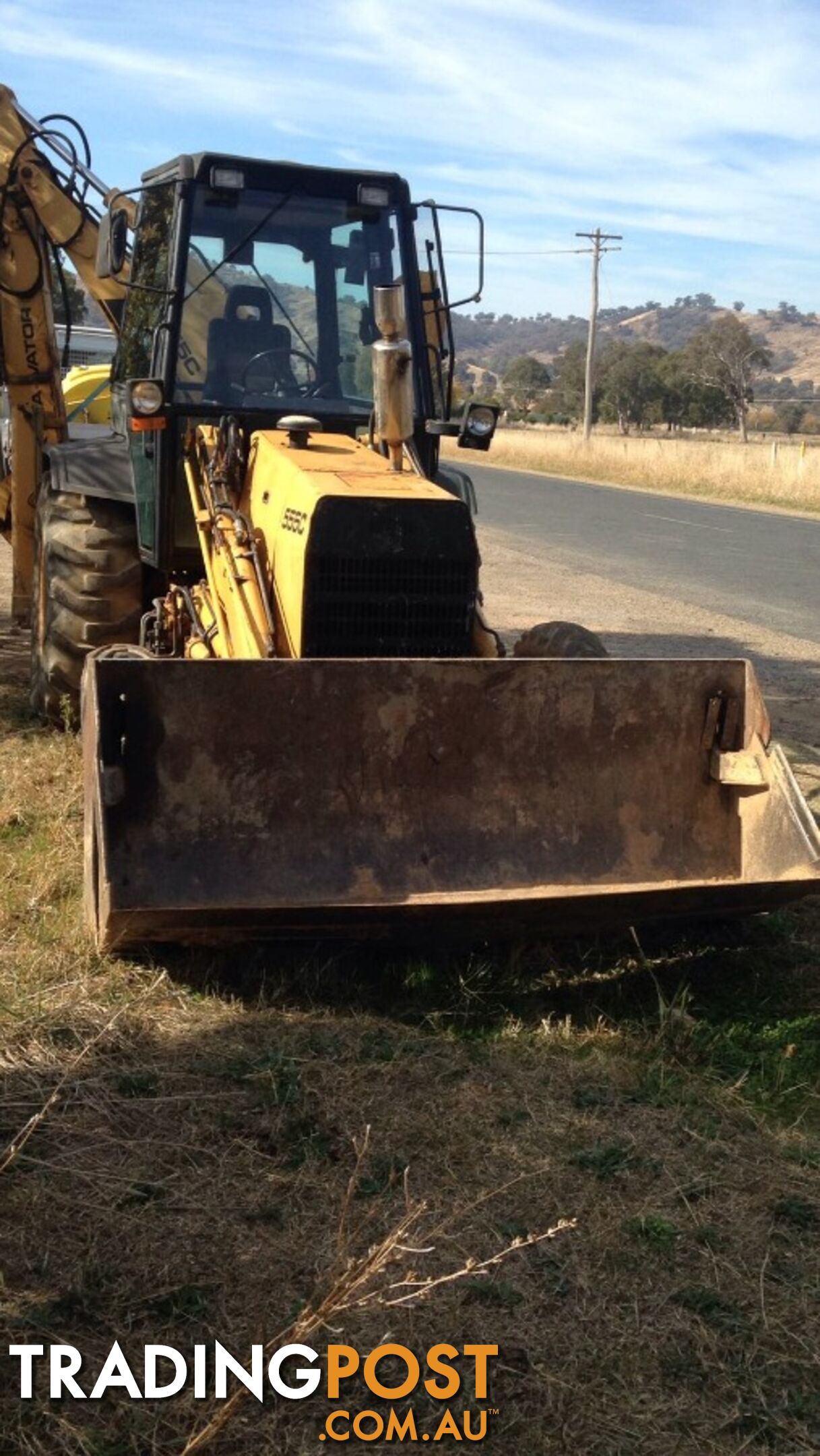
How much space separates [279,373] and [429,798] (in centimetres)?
255

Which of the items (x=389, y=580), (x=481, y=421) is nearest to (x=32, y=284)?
(x=481, y=421)

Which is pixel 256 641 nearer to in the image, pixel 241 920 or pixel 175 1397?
pixel 241 920

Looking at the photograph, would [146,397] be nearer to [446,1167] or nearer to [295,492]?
[295,492]

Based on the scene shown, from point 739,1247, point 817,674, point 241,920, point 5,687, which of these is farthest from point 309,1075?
point 817,674

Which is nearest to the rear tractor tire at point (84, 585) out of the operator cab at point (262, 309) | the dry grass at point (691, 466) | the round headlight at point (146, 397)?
the operator cab at point (262, 309)

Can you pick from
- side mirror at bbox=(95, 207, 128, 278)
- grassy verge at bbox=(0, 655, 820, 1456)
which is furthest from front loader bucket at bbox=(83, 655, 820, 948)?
side mirror at bbox=(95, 207, 128, 278)

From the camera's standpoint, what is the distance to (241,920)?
191 inches

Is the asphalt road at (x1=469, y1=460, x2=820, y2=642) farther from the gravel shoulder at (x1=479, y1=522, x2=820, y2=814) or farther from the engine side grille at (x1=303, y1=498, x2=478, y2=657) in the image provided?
the engine side grille at (x1=303, y1=498, x2=478, y2=657)

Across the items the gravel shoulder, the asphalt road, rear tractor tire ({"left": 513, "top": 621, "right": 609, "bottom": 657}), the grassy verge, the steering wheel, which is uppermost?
the steering wheel

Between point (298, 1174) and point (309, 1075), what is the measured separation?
1.78ft

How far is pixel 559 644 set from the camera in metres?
7.05

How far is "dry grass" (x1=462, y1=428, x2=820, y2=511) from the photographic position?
34.7 meters

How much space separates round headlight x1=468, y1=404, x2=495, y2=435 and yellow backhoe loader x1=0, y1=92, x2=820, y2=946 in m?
0.01

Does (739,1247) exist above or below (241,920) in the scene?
below
